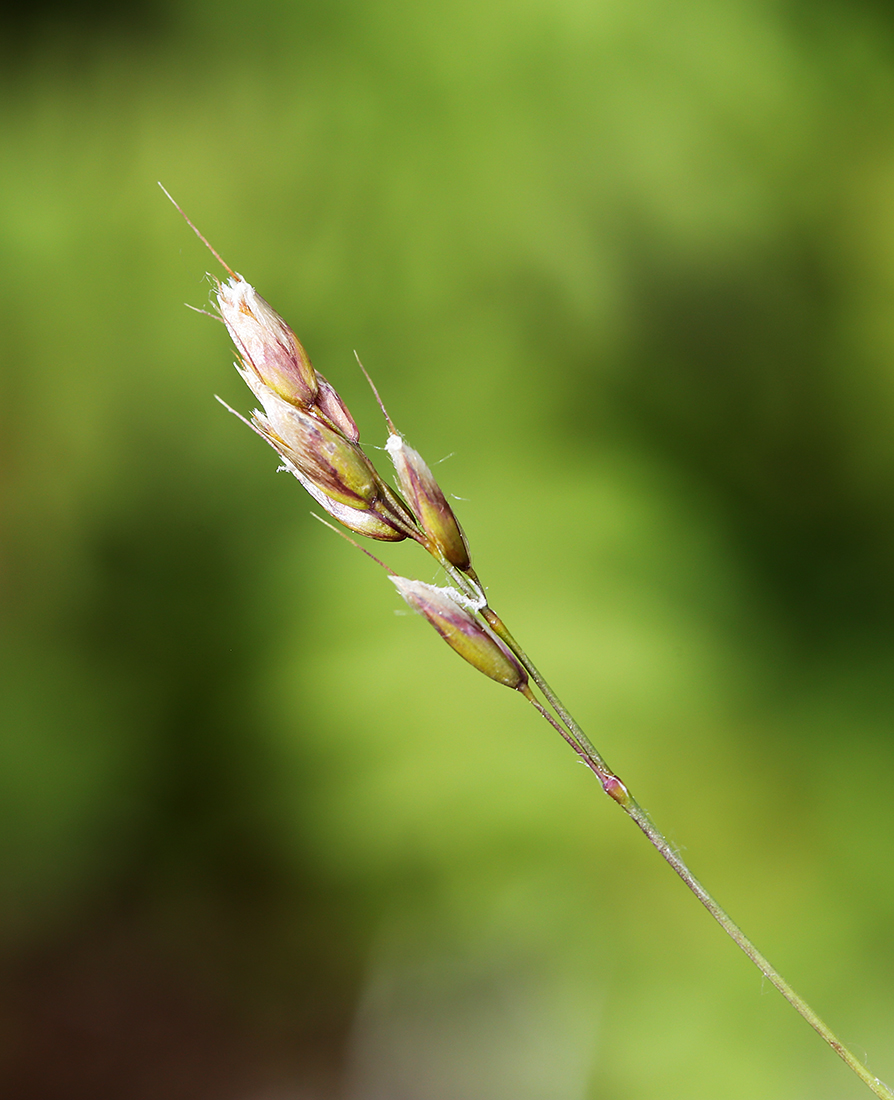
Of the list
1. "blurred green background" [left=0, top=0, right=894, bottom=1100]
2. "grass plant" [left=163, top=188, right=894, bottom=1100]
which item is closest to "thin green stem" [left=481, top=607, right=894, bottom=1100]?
"grass plant" [left=163, top=188, right=894, bottom=1100]

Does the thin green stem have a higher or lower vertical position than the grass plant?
lower

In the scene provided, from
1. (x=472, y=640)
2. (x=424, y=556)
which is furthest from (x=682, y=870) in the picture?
(x=424, y=556)

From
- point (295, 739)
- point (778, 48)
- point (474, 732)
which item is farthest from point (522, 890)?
point (778, 48)

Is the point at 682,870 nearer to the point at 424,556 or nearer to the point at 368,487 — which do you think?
the point at 368,487

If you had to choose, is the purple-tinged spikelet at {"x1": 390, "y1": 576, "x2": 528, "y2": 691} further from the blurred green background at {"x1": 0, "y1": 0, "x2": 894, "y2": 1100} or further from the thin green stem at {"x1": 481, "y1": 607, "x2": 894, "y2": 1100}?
the blurred green background at {"x1": 0, "y1": 0, "x2": 894, "y2": 1100}

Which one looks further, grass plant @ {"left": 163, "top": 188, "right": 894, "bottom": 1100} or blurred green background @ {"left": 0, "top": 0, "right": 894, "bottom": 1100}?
blurred green background @ {"left": 0, "top": 0, "right": 894, "bottom": 1100}

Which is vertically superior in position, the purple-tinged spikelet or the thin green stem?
the purple-tinged spikelet

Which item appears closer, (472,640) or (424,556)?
(472,640)
